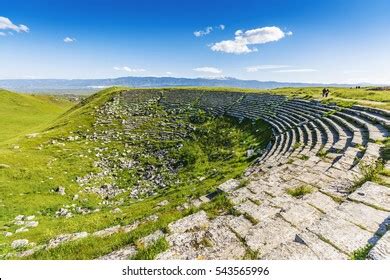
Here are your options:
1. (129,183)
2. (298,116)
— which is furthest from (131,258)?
(298,116)

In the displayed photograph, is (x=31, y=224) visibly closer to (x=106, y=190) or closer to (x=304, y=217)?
(x=106, y=190)

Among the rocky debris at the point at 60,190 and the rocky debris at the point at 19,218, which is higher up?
the rocky debris at the point at 19,218

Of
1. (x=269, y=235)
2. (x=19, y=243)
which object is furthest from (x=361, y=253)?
(x=19, y=243)

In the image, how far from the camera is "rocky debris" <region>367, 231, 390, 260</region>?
5.07 meters

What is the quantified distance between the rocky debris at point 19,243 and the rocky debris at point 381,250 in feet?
40.7

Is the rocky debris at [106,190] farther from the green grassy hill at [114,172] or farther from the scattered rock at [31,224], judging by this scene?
the scattered rock at [31,224]

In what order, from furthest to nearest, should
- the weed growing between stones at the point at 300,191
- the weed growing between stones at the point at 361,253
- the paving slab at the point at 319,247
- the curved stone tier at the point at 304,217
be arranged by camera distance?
the weed growing between stones at the point at 300,191 < the curved stone tier at the point at 304,217 < the paving slab at the point at 319,247 < the weed growing between stones at the point at 361,253

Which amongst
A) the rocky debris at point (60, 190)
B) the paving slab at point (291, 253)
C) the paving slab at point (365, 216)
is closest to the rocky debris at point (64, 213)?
the rocky debris at point (60, 190)

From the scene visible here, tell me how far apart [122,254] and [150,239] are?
0.82 metres

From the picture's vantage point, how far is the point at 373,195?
8.03 m

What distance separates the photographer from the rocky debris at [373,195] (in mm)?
7476

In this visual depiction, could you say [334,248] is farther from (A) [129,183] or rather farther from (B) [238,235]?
(A) [129,183]

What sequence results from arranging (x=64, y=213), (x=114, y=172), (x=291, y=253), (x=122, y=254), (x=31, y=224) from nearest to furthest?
(x=291, y=253) < (x=122, y=254) < (x=31, y=224) < (x=64, y=213) < (x=114, y=172)

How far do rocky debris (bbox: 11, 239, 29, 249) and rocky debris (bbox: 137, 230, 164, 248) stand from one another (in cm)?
709
